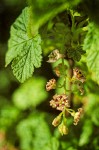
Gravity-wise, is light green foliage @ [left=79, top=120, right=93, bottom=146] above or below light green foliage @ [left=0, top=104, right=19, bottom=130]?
above

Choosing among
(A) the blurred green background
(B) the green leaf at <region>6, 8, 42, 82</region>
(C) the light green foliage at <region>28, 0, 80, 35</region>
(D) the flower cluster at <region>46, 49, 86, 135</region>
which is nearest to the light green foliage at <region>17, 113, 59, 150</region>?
(A) the blurred green background

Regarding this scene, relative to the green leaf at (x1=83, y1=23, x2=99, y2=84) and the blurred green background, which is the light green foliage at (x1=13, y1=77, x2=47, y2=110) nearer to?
the blurred green background

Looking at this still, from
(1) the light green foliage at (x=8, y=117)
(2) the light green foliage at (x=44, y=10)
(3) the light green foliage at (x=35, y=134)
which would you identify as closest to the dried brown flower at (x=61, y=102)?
(2) the light green foliage at (x=44, y=10)

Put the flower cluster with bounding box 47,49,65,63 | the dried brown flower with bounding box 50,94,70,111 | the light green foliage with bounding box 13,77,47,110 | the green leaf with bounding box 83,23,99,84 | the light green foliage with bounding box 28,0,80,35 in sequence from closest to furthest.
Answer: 1. the light green foliage with bounding box 28,0,80,35
2. the green leaf with bounding box 83,23,99,84
3. the dried brown flower with bounding box 50,94,70,111
4. the flower cluster with bounding box 47,49,65,63
5. the light green foliage with bounding box 13,77,47,110

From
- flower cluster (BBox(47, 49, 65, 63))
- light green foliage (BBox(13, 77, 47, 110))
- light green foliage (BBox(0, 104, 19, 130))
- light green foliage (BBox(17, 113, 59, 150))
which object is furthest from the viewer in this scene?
light green foliage (BBox(13, 77, 47, 110))

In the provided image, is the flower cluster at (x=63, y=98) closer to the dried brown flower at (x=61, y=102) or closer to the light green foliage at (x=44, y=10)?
the dried brown flower at (x=61, y=102)

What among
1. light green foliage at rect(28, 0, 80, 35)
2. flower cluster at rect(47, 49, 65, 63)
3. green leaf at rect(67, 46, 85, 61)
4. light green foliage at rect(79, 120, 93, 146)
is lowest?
light green foliage at rect(79, 120, 93, 146)

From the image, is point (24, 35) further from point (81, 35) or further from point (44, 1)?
point (44, 1)

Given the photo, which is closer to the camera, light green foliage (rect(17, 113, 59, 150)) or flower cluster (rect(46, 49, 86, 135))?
flower cluster (rect(46, 49, 86, 135))
